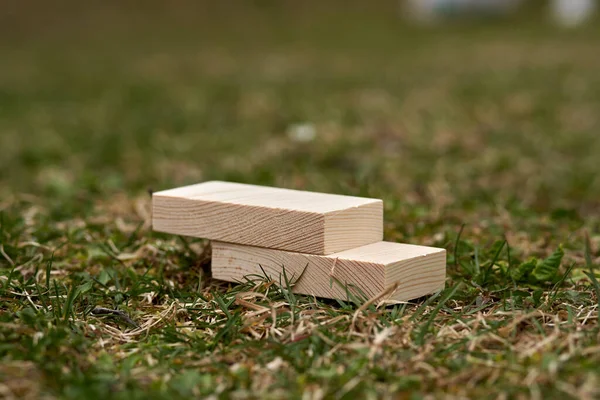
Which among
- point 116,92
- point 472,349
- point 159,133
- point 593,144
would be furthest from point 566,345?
point 116,92

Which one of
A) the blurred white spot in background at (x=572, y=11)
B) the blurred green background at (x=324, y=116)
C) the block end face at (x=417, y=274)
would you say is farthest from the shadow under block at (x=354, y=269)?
the blurred white spot in background at (x=572, y=11)

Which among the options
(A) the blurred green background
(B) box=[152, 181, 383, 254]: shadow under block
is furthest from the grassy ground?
(B) box=[152, 181, 383, 254]: shadow under block

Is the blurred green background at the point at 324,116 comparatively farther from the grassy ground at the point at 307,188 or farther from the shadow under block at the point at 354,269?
the shadow under block at the point at 354,269

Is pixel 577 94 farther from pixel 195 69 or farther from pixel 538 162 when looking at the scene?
pixel 195 69

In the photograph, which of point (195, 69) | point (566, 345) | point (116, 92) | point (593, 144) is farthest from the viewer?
point (195, 69)

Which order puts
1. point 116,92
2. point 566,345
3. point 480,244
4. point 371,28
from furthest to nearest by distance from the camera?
point 371,28 → point 116,92 → point 480,244 → point 566,345
